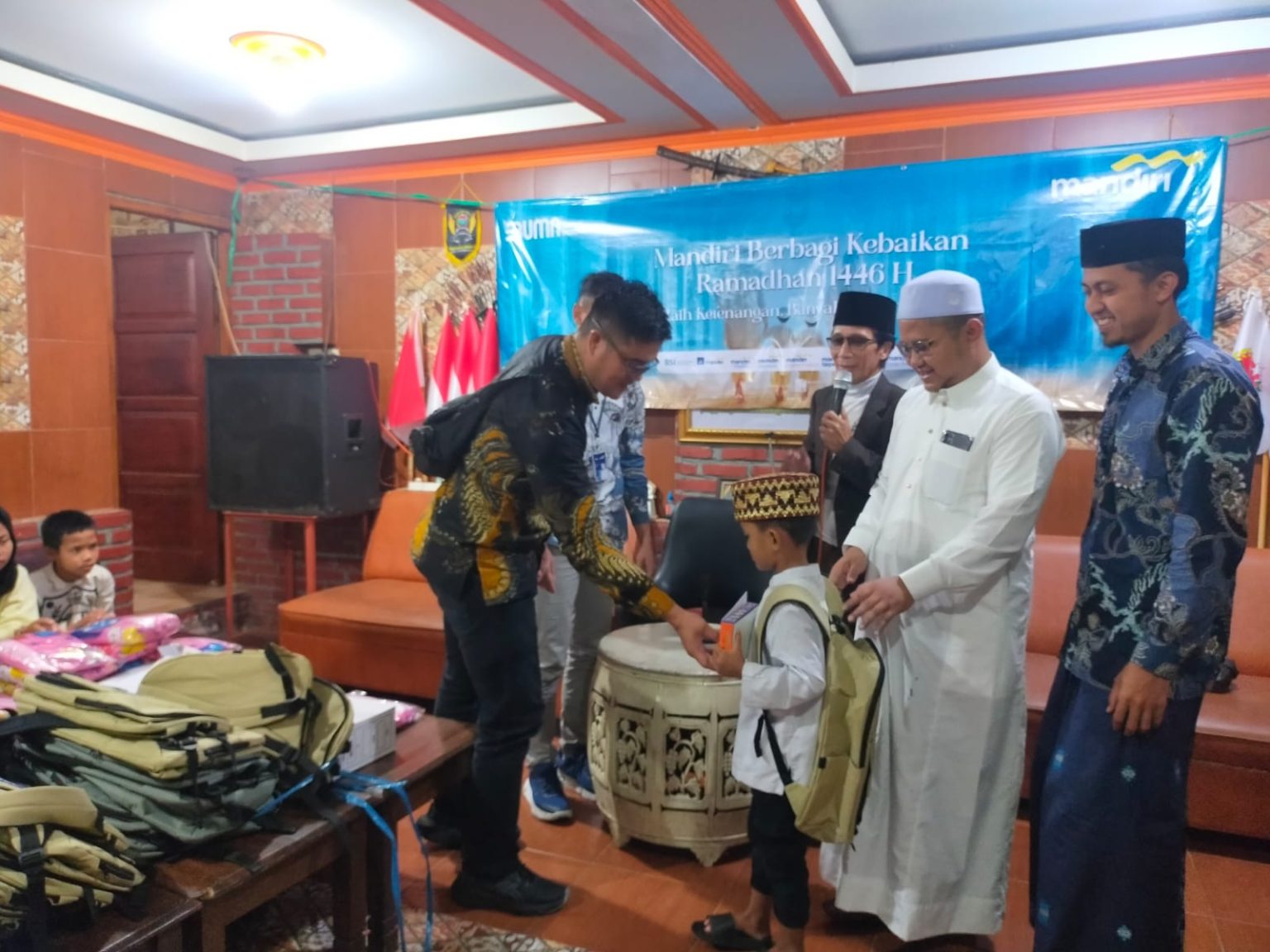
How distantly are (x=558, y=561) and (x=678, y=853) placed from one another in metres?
0.91

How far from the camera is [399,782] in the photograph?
1.87m

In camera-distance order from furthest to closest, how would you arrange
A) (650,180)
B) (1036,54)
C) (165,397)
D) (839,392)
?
(165,397), (650,180), (1036,54), (839,392)

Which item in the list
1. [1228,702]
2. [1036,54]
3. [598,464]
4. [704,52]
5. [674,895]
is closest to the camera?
[674,895]

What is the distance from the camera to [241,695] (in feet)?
6.06

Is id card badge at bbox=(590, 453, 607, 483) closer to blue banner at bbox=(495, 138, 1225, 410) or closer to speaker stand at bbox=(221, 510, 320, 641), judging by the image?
blue banner at bbox=(495, 138, 1225, 410)

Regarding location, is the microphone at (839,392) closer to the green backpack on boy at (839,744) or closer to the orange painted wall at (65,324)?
the green backpack on boy at (839,744)

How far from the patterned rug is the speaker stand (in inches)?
78.9

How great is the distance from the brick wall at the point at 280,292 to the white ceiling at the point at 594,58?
71 cm

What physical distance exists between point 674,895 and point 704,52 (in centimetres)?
255

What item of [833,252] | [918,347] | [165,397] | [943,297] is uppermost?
[833,252]

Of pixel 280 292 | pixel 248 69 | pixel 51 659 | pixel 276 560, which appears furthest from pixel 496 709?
pixel 280 292

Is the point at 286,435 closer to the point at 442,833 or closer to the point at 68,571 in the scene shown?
the point at 68,571

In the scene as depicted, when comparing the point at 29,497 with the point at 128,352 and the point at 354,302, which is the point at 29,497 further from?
the point at 354,302

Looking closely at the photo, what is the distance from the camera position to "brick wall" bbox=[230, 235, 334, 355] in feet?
15.4
